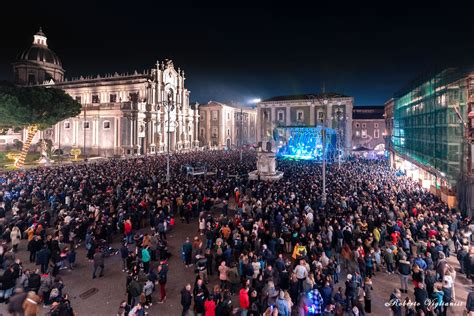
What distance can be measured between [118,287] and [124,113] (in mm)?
51943

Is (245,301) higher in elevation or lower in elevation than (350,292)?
lower

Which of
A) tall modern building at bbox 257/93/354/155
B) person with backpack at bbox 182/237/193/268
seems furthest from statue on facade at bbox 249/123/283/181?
tall modern building at bbox 257/93/354/155

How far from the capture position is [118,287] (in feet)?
32.3

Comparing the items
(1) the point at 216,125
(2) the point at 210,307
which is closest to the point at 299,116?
(1) the point at 216,125

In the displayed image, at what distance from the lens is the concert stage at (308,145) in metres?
44.1

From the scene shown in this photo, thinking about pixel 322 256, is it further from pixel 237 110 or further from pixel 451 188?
pixel 237 110

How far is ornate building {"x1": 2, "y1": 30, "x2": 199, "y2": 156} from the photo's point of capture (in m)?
57.6

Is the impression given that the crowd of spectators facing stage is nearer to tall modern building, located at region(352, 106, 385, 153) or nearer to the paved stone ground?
the paved stone ground

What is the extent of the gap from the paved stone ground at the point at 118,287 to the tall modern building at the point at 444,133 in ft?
28.2

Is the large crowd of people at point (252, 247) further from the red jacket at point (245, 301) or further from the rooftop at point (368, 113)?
the rooftop at point (368, 113)

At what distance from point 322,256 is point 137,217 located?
947 cm

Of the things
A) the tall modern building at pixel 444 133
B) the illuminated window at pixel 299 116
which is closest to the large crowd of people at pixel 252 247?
the tall modern building at pixel 444 133

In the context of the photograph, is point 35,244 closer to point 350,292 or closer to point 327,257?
point 327,257

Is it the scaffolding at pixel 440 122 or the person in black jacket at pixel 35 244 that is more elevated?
the scaffolding at pixel 440 122
